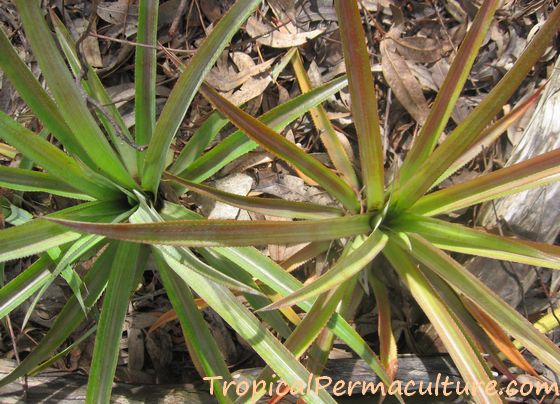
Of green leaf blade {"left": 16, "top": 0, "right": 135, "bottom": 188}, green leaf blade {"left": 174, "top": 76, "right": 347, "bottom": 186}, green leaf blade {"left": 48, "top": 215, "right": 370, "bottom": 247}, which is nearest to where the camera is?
green leaf blade {"left": 48, "top": 215, "right": 370, "bottom": 247}

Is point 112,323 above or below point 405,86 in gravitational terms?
below

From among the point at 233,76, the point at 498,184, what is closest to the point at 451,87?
the point at 498,184

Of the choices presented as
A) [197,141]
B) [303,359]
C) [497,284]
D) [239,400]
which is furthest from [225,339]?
[497,284]

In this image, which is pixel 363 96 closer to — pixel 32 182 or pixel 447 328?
pixel 447 328

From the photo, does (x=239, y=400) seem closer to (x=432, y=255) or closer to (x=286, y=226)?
(x=286, y=226)

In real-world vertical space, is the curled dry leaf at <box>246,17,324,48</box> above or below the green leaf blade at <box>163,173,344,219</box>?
above

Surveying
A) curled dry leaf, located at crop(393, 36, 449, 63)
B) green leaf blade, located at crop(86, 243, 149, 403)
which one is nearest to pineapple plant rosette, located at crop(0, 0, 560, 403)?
green leaf blade, located at crop(86, 243, 149, 403)

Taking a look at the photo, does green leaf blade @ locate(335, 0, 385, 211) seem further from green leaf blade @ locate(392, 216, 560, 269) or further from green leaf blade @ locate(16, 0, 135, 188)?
green leaf blade @ locate(16, 0, 135, 188)
